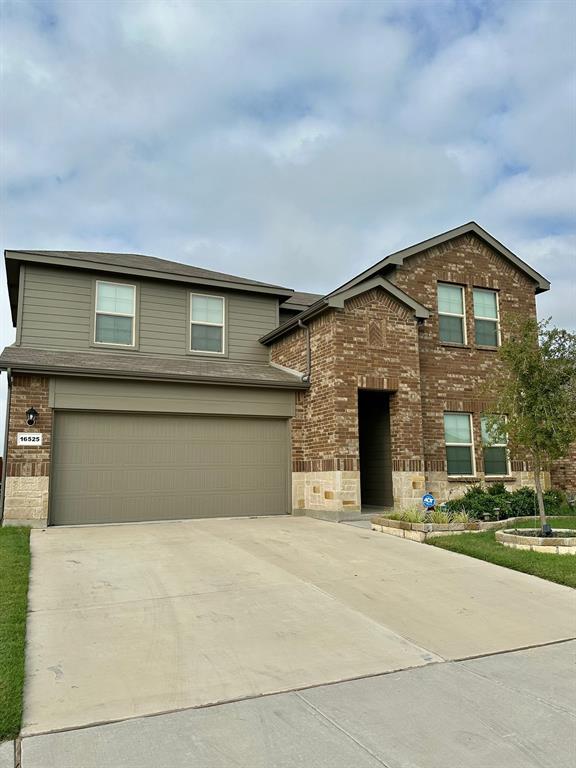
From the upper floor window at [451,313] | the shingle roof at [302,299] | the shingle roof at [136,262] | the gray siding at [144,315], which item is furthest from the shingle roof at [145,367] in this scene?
the upper floor window at [451,313]

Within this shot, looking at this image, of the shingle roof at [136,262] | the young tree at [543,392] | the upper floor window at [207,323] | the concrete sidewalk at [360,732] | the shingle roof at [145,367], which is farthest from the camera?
the upper floor window at [207,323]

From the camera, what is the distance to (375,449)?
1438 centimetres

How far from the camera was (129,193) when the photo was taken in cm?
1786

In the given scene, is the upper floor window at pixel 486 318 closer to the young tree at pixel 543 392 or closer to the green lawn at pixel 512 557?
the young tree at pixel 543 392

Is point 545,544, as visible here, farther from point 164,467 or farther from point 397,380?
point 164,467

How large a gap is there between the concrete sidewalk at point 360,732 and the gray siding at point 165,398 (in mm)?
8674

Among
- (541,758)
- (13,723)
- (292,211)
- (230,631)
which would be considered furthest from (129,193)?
(541,758)

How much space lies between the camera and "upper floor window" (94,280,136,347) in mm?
13656

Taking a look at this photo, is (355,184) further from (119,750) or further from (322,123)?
(119,750)

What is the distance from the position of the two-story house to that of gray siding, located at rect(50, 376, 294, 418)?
0.10 feet

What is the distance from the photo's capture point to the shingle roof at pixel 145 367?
11259mm

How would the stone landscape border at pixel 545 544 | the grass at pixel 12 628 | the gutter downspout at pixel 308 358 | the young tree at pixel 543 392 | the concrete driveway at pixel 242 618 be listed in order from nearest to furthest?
the grass at pixel 12 628, the concrete driveway at pixel 242 618, the stone landscape border at pixel 545 544, the young tree at pixel 543 392, the gutter downspout at pixel 308 358

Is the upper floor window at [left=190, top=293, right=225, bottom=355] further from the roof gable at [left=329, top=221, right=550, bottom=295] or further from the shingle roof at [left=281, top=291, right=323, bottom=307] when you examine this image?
the roof gable at [left=329, top=221, right=550, bottom=295]

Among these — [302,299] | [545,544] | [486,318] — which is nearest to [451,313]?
[486,318]
